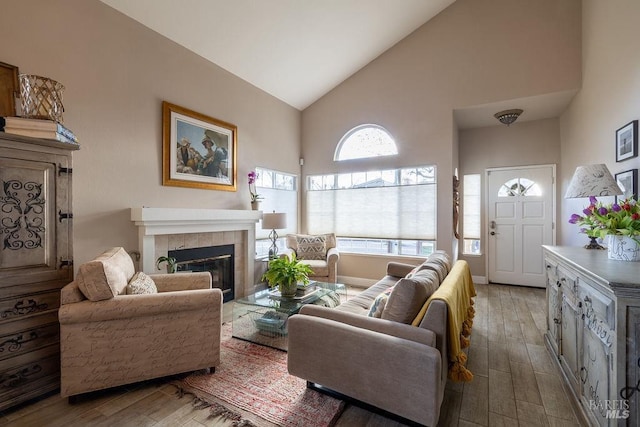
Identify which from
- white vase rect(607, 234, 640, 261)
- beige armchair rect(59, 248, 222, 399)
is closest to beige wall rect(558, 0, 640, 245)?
white vase rect(607, 234, 640, 261)

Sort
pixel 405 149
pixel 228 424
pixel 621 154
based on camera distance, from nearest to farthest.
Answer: pixel 228 424 → pixel 621 154 → pixel 405 149

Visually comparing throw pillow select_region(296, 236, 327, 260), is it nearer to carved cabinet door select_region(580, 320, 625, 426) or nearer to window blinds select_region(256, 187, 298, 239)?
window blinds select_region(256, 187, 298, 239)

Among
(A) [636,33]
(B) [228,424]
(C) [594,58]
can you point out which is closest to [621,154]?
(A) [636,33]

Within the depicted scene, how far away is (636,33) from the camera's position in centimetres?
227

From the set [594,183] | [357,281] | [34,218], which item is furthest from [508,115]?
[34,218]

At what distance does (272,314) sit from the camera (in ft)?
9.72

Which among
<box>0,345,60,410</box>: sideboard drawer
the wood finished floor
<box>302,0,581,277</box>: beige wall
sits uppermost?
<box>302,0,581,277</box>: beige wall

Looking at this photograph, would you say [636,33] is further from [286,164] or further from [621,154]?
[286,164]

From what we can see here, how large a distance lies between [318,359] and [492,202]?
4.50m

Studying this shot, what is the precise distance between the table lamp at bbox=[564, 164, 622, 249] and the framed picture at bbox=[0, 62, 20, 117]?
4.47m

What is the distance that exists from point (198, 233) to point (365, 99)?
344 centimetres

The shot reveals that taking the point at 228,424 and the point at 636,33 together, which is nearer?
the point at 228,424

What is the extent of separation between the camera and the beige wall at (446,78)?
3656 millimetres

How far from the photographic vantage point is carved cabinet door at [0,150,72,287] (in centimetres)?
179
